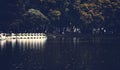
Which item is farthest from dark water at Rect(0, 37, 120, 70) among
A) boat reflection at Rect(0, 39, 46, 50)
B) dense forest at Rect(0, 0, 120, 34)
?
dense forest at Rect(0, 0, 120, 34)

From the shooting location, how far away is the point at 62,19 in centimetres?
15888

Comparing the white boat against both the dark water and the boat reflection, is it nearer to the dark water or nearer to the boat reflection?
the boat reflection

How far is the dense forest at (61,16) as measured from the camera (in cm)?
14788

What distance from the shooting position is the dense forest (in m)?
148

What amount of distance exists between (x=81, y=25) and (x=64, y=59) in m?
78.7

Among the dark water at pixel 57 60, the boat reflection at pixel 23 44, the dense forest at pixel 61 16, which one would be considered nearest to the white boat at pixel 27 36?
the dense forest at pixel 61 16

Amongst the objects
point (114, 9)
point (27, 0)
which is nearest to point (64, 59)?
point (27, 0)

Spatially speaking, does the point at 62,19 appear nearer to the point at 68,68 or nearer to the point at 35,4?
the point at 35,4

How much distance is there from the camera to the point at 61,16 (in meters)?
158

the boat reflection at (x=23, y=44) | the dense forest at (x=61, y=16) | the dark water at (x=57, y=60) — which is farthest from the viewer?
the dense forest at (x=61, y=16)

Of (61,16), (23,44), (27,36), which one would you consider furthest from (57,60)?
(61,16)

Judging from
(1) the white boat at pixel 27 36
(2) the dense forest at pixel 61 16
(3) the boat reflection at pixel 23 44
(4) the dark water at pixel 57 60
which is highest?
(2) the dense forest at pixel 61 16

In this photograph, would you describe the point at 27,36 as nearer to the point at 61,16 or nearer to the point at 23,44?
the point at 61,16

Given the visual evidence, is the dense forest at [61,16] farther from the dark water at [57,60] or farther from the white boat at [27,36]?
the dark water at [57,60]
